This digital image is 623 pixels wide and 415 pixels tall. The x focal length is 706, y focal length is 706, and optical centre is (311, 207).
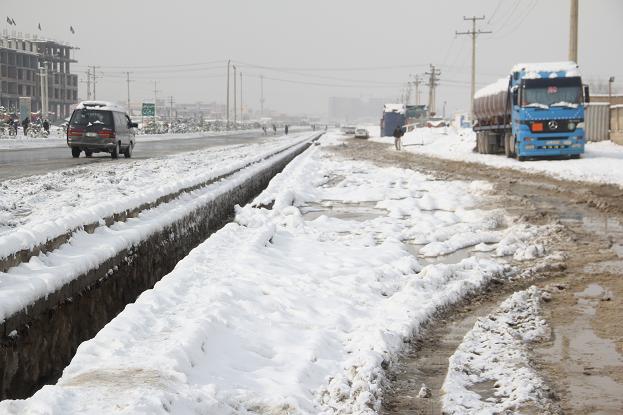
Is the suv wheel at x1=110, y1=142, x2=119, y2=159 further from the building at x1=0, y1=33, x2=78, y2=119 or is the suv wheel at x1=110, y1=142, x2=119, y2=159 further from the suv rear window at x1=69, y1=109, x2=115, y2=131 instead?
the building at x1=0, y1=33, x2=78, y2=119

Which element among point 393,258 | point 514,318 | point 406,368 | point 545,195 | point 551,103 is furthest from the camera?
point 551,103

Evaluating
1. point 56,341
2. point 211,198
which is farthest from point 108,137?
point 56,341

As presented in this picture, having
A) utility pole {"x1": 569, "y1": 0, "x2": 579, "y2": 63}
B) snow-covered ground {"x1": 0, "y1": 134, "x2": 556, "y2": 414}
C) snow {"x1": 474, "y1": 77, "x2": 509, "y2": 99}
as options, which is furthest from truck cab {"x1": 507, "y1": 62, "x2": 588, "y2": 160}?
snow-covered ground {"x1": 0, "y1": 134, "x2": 556, "y2": 414}

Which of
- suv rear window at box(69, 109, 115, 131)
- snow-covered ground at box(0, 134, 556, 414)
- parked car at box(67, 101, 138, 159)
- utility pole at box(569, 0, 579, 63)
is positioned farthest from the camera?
utility pole at box(569, 0, 579, 63)

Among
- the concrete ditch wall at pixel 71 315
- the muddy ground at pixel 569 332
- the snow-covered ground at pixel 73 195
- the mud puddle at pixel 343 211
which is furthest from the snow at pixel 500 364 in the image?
the mud puddle at pixel 343 211

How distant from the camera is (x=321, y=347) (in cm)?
539

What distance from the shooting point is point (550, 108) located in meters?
28.0

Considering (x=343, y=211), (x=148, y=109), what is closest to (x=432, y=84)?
(x=148, y=109)

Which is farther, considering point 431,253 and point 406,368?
point 431,253

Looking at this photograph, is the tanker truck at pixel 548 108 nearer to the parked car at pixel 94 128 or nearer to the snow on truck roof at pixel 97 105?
the parked car at pixel 94 128

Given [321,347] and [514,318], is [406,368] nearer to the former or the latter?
[321,347]

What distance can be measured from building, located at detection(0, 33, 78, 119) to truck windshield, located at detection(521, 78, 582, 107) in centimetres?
9501

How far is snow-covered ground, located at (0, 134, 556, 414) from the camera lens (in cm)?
407

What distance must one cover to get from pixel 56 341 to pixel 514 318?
3895mm
